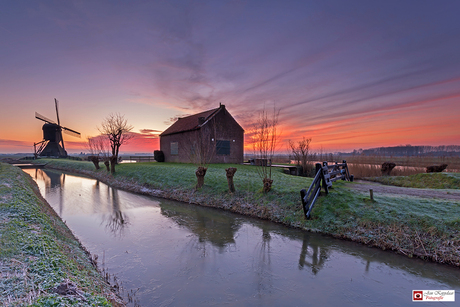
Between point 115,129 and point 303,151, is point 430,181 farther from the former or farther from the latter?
point 115,129

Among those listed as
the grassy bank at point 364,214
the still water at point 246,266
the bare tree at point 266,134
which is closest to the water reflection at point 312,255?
the still water at point 246,266

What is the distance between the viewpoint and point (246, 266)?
5180mm

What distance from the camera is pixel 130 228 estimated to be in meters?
7.65

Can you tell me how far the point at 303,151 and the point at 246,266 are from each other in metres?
14.8

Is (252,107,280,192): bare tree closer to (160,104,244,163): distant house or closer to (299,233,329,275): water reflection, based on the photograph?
(299,233,329,275): water reflection

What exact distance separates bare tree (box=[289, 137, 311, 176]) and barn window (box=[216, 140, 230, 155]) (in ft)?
23.3

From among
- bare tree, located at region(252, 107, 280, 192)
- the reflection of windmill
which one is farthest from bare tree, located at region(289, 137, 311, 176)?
the reflection of windmill

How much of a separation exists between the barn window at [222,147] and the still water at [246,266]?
14.3 m

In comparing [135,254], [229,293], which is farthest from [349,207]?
[135,254]

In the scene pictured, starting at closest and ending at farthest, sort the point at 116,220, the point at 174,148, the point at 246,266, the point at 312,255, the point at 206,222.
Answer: the point at 246,266 < the point at 312,255 < the point at 206,222 < the point at 116,220 < the point at 174,148

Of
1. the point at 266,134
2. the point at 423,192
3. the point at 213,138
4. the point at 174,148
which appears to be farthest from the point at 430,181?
the point at 174,148

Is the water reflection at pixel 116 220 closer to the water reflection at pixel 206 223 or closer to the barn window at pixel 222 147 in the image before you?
the water reflection at pixel 206 223

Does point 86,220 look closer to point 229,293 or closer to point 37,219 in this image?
point 37,219

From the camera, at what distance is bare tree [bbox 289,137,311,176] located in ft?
60.6
